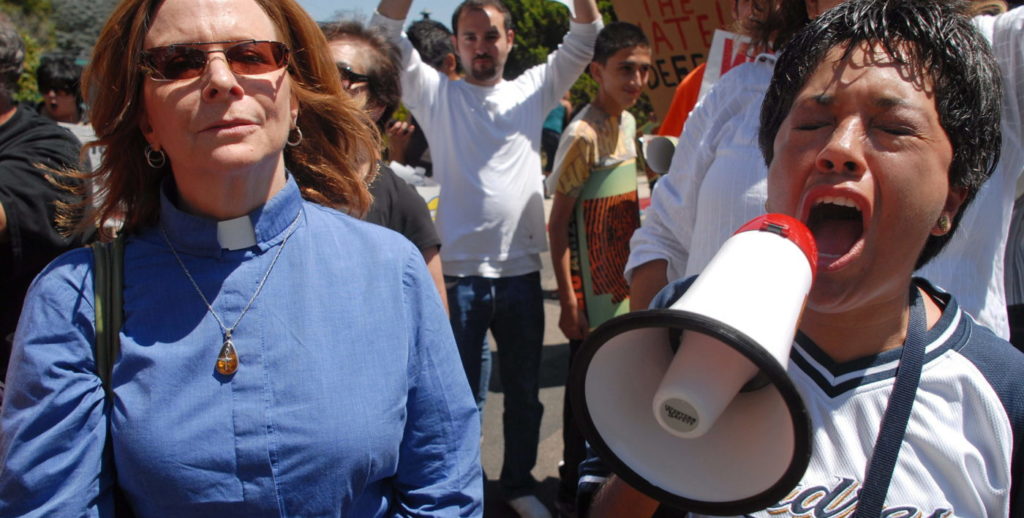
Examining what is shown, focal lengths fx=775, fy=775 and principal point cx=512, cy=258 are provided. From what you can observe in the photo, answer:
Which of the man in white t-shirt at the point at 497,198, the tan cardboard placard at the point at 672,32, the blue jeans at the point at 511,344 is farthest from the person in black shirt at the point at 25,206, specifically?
the tan cardboard placard at the point at 672,32

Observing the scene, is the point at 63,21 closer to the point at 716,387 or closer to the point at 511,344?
the point at 511,344

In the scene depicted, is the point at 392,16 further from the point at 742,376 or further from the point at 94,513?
the point at 742,376

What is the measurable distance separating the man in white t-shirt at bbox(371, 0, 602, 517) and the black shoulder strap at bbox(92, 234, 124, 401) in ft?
7.08

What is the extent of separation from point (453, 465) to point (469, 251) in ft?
6.66

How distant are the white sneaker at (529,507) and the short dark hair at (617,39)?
2204mm

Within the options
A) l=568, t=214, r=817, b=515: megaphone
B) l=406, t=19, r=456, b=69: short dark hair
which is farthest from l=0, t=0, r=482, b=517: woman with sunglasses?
l=406, t=19, r=456, b=69: short dark hair

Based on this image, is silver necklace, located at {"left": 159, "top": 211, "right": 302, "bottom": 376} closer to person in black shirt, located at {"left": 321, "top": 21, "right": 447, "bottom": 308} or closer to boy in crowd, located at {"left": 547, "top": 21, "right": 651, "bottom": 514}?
person in black shirt, located at {"left": 321, "top": 21, "right": 447, "bottom": 308}

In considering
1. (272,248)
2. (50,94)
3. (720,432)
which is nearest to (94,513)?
(272,248)

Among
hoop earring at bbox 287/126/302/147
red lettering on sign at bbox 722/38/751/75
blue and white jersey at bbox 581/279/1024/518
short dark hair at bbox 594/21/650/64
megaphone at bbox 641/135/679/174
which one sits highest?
short dark hair at bbox 594/21/650/64

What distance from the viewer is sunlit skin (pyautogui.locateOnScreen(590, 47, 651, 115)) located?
12.5 feet

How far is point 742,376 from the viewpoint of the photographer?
3.34 feet

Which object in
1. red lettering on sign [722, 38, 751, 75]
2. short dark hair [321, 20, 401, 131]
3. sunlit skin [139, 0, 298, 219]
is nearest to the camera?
sunlit skin [139, 0, 298, 219]

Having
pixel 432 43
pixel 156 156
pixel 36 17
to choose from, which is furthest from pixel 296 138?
pixel 36 17

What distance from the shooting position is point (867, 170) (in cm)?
123
